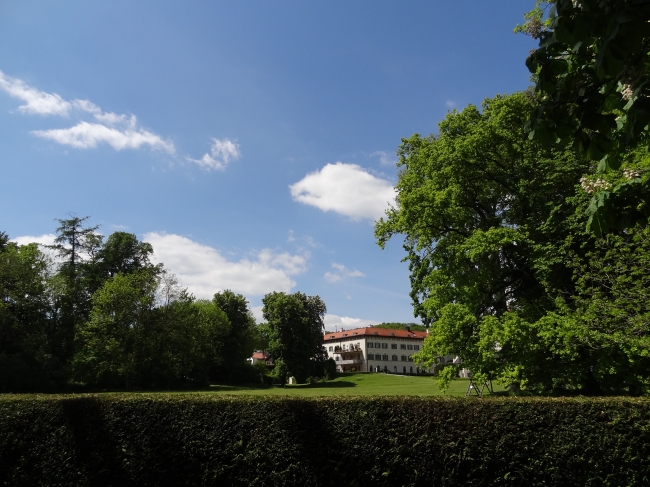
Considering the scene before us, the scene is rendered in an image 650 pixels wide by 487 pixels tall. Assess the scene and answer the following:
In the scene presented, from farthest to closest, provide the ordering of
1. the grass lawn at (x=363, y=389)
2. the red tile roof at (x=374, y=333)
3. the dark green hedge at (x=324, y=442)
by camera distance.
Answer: the red tile roof at (x=374, y=333)
the grass lawn at (x=363, y=389)
the dark green hedge at (x=324, y=442)

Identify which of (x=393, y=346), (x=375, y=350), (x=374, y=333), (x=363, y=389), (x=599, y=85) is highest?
(x=374, y=333)

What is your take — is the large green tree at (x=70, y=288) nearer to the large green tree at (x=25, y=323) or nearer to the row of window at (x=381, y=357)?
the large green tree at (x=25, y=323)

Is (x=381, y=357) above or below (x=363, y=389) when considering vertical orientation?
above

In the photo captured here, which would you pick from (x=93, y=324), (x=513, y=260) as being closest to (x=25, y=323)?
(x=93, y=324)

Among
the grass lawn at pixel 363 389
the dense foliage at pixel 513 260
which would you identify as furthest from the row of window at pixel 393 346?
the dense foliage at pixel 513 260

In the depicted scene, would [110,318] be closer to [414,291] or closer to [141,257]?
[141,257]

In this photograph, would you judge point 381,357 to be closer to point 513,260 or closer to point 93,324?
point 93,324

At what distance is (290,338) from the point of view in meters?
65.1

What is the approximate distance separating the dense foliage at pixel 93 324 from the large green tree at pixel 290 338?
887cm

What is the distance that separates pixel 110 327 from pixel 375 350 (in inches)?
2665

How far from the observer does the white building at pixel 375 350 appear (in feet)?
338

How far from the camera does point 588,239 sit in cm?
1781

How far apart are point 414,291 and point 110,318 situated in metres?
35.0

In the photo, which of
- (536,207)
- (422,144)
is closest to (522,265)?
(536,207)
